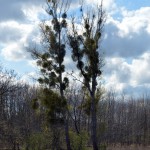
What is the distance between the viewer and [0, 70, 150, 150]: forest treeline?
28.7 m

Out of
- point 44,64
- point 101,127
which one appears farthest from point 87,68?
point 101,127

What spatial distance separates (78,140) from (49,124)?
2975 mm

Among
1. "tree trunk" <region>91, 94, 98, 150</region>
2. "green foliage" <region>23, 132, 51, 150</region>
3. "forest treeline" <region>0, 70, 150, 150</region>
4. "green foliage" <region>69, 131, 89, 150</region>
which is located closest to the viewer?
"forest treeline" <region>0, 70, 150, 150</region>

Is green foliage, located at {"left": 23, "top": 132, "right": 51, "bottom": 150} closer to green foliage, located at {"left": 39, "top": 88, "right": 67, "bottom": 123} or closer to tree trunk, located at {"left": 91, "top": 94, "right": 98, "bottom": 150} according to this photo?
green foliage, located at {"left": 39, "top": 88, "right": 67, "bottom": 123}

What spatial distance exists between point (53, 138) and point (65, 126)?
2.64m

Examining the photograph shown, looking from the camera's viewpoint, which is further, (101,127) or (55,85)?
(101,127)

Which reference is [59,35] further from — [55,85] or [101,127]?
[101,127]

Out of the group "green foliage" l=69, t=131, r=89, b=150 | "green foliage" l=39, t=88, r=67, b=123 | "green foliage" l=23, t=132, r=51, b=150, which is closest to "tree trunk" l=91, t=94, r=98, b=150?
"green foliage" l=69, t=131, r=89, b=150

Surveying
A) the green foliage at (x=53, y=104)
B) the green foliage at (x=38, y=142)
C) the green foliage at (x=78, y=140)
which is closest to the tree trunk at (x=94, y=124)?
the green foliage at (x=78, y=140)

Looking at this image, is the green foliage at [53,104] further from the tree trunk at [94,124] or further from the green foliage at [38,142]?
the green foliage at [38,142]

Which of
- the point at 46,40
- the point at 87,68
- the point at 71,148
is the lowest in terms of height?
the point at 71,148

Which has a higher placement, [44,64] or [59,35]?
[59,35]

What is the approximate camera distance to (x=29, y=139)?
36.8 meters

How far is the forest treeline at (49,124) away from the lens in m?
28.7
